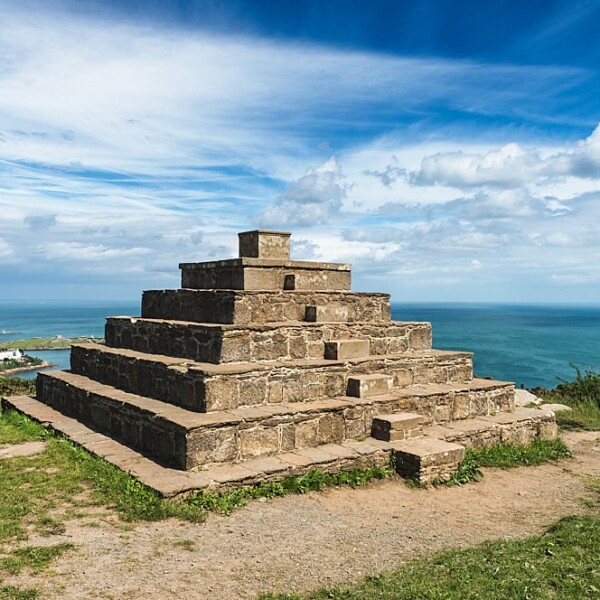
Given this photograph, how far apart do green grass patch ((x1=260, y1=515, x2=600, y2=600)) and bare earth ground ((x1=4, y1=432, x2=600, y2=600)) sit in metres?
0.30

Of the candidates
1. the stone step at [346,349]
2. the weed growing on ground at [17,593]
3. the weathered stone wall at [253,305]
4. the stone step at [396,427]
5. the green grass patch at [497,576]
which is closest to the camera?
the weed growing on ground at [17,593]

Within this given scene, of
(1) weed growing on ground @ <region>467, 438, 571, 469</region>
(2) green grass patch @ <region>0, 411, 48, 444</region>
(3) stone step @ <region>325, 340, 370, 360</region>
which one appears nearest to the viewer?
(1) weed growing on ground @ <region>467, 438, 571, 469</region>

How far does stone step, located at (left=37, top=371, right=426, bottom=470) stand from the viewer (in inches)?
296

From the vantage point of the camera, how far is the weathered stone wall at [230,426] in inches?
296

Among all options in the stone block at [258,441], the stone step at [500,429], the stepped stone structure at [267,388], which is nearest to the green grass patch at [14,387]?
the stepped stone structure at [267,388]

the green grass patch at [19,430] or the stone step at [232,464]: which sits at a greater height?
the stone step at [232,464]

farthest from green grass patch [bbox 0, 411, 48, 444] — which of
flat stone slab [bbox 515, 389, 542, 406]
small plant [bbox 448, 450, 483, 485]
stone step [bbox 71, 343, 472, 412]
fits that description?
flat stone slab [bbox 515, 389, 542, 406]

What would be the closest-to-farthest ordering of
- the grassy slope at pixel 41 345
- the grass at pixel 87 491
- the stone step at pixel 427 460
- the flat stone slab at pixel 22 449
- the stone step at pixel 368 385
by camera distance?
the grass at pixel 87 491 → the stone step at pixel 427 460 → the flat stone slab at pixel 22 449 → the stone step at pixel 368 385 → the grassy slope at pixel 41 345

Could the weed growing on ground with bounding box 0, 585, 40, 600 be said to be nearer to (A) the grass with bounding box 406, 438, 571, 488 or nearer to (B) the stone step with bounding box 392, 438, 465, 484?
(A) the grass with bounding box 406, 438, 571, 488

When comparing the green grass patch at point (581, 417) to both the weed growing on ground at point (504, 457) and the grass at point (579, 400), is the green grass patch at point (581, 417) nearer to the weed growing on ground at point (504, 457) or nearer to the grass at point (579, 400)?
the grass at point (579, 400)

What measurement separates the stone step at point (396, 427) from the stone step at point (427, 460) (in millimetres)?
153

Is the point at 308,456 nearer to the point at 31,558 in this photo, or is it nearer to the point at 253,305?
the point at 253,305

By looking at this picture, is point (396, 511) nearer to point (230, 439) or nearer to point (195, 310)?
point (230, 439)

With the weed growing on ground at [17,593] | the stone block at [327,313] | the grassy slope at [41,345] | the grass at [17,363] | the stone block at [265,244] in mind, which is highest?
the stone block at [265,244]
